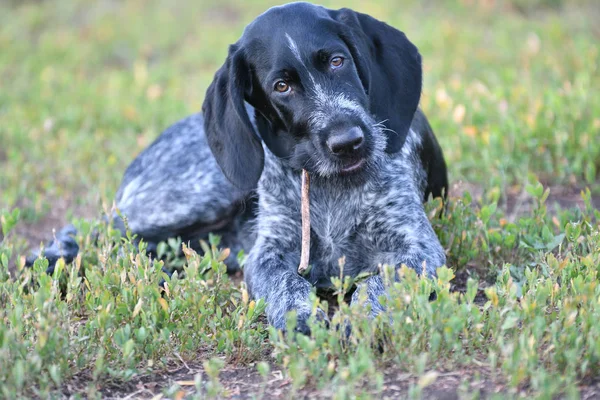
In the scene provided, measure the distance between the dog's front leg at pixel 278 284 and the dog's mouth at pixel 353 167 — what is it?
522 millimetres

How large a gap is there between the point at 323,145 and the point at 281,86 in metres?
0.33

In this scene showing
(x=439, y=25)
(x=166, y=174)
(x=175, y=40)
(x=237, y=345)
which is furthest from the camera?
(x=175, y=40)

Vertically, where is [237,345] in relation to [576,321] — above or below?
below

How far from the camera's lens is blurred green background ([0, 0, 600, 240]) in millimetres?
5453

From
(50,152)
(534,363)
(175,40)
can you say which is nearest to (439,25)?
(175,40)

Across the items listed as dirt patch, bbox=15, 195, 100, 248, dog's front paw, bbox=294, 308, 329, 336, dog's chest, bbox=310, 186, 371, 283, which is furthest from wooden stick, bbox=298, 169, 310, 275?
dirt patch, bbox=15, 195, 100, 248

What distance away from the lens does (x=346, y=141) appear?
335cm

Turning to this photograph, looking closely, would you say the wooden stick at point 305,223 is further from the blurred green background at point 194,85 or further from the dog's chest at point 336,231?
the blurred green background at point 194,85

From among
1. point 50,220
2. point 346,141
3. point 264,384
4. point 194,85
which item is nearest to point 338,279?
point 264,384

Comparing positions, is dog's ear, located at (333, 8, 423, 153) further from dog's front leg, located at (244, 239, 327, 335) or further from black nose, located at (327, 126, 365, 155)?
dog's front leg, located at (244, 239, 327, 335)

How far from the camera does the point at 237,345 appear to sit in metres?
3.24

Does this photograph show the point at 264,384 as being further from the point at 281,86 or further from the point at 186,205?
the point at 186,205

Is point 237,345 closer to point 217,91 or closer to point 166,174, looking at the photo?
point 217,91

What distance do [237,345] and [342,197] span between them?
1.00 m
